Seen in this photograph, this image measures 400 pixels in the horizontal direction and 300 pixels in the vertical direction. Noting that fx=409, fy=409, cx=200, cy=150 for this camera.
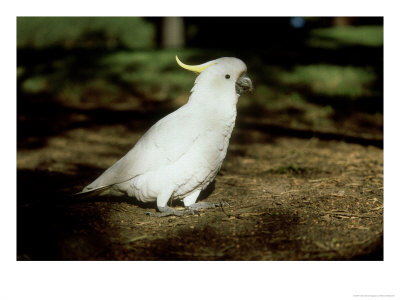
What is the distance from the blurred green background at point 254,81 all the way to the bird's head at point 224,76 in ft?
10.5

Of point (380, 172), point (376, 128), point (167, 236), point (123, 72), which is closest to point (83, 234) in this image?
point (167, 236)

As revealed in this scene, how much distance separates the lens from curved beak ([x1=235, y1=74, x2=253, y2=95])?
2.92 metres

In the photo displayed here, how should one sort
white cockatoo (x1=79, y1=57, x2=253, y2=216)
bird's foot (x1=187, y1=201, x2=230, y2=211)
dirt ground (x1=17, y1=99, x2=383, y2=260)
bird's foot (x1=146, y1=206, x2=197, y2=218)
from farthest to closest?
bird's foot (x1=187, y1=201, x2=230, y2=211) < bird's foot (x1=146, y1=206, x2=197, y2=218) < white cockatoo (x1=79, y1=57, x2=253, y2=216) < dirt ground (x1=17, y1=99, x2=383, y2=260)

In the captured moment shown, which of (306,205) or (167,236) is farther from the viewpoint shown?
(306,205)

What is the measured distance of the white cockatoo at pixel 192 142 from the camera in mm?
2869

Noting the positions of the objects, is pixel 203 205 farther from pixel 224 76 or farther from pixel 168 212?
pixel 224 76

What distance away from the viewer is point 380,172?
13.4ft

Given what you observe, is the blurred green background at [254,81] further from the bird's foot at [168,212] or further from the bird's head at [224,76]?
the bird's foot at [168,212]

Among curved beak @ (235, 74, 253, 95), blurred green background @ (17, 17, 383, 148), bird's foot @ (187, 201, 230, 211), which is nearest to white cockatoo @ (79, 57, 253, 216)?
curved beak @ (235, 74, 253, 95)

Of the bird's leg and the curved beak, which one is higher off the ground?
the curved beak

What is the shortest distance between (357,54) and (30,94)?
6.97m

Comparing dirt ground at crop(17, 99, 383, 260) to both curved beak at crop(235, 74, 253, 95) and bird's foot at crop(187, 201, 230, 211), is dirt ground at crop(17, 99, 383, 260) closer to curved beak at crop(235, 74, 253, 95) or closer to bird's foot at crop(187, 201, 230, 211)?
bird's foot at crop(187, 201, 230, 211)

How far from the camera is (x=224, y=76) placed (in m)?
2.88
